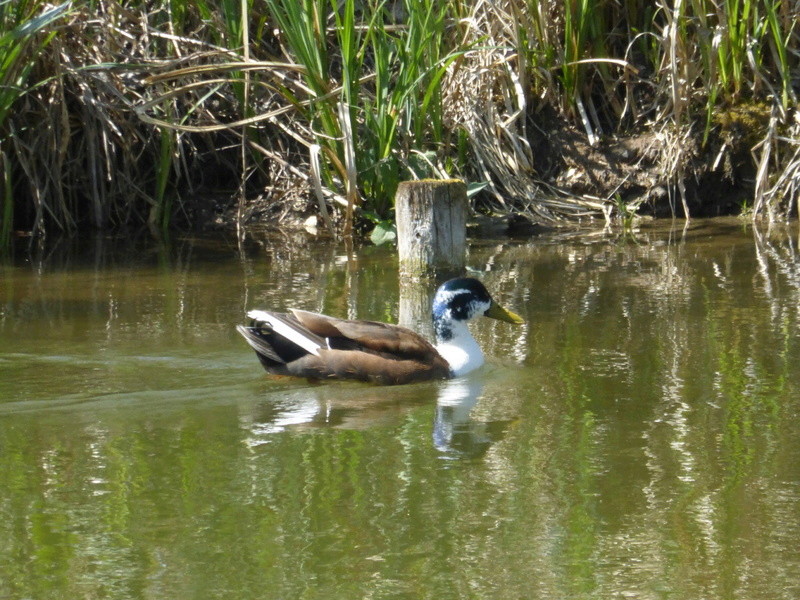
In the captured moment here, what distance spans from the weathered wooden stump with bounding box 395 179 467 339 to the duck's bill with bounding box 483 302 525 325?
1.57 metres

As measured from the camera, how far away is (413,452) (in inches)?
180

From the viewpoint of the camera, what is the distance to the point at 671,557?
140 inches

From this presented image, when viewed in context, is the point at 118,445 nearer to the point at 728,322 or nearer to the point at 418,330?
the point at 418,330

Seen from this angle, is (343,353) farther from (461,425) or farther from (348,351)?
(461,425)

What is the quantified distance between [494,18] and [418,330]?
426cm

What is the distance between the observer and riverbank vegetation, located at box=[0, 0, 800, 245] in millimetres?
9578

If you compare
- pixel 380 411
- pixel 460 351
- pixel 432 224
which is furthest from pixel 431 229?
pixel 380 411

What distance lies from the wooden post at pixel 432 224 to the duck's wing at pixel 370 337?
7.60 feet

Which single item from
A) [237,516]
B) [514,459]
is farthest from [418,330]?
[237,516]

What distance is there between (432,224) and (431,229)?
0.03 m

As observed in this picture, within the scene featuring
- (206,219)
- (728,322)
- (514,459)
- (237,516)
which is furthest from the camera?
(206,219)

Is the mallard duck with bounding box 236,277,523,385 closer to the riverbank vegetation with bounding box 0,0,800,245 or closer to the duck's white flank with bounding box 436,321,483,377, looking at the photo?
the duck's white flank with bounding box 436,321,483,377

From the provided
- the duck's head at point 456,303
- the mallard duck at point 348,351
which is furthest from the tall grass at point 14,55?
the duck's head at point 456,303

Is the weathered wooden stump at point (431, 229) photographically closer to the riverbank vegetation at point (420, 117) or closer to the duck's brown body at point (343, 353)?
the riverbank vegetation at point (420, 117)
